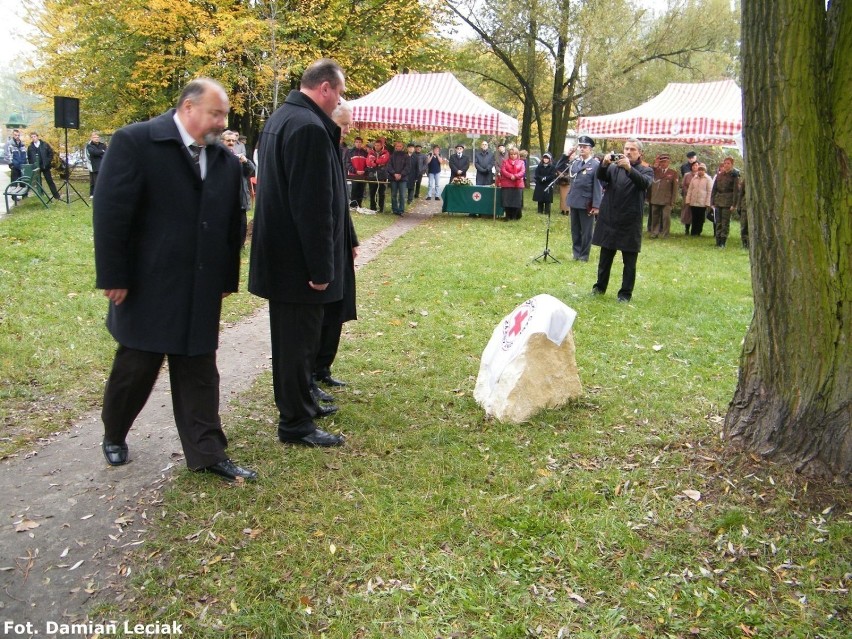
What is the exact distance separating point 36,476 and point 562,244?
1179 cm

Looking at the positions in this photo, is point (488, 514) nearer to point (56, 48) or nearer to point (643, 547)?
point (643, 547)

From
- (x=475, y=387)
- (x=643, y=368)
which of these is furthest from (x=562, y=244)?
(x=475, y=387)

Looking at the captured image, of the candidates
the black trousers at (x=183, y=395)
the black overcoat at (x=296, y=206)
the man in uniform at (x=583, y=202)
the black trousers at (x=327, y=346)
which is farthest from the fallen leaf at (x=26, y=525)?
the man in uniform at (x=583, y=202)

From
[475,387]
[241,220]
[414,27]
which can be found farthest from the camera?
[414,27]

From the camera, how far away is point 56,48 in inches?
838

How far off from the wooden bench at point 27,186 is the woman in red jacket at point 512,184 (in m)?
11.2

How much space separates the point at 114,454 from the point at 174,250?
1.35 m

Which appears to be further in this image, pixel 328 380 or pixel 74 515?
pixel 328 380

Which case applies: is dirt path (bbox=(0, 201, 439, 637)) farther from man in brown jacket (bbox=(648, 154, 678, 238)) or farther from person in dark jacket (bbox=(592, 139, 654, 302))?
man in brown jacket (bbox=(648, 154, 678, 238))

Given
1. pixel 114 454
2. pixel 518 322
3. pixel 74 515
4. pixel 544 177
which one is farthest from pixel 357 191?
pixel 74 515

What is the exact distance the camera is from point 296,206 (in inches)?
156

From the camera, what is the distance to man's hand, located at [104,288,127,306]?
3.54 metres

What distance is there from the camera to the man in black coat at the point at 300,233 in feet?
12.9

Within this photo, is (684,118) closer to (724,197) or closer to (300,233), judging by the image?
(724,197)
